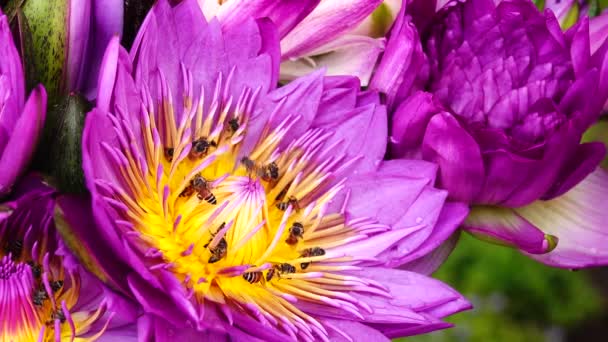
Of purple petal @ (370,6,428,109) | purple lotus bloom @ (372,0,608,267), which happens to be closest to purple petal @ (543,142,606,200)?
purple lotus bloom @ (372,0,608,267)

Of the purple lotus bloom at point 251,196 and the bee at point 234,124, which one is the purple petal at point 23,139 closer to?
the purple lotus bloom at point 251,196

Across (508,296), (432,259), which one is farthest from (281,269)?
(508,296)

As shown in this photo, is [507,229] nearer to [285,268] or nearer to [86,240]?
[285,268]

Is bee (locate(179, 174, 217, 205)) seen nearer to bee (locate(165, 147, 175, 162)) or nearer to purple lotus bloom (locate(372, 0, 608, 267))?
bee (locate(165, 147, 175, 162))

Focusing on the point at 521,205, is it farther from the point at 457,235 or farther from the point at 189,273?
the point at 189,273

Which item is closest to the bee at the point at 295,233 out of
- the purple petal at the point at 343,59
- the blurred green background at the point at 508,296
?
the purple petal at the point at 343,59

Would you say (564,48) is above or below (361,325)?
above

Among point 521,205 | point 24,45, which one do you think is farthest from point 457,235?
point 24,45
